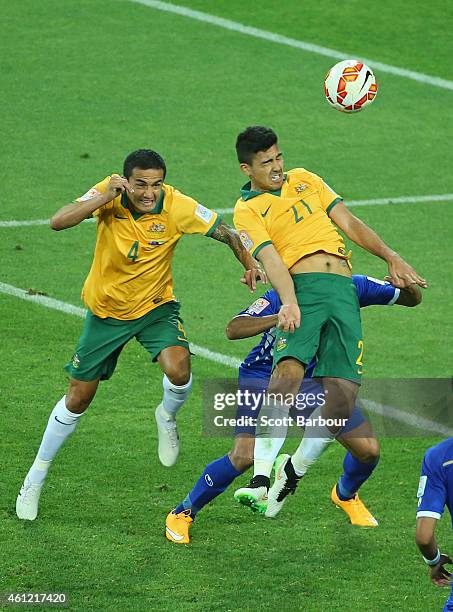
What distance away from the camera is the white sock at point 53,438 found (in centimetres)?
835

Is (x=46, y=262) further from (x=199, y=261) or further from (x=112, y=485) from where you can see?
(x=112, y=485)

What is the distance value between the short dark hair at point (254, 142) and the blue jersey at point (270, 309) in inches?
34.5

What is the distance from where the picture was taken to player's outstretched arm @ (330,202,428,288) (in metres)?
7.88

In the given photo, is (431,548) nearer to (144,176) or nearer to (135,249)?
(135,249)

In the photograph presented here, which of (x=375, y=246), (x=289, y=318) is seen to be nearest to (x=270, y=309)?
(x=289, y=318)

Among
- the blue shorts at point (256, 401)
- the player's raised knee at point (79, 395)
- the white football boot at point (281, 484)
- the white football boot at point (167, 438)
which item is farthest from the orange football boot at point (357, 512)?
the player's raised knee at point (79, 395)

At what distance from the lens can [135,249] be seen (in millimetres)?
8305

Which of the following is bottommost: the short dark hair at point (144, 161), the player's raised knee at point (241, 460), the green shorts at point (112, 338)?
the player's raised knee at point (241, 460)

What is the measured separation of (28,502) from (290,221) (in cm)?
240

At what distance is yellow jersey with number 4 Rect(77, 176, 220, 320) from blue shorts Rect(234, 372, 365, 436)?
824mm

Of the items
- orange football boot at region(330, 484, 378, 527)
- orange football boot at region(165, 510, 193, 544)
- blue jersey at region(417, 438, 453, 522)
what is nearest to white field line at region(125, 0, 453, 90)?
orange football boot at region(330, 484, 378, 527)

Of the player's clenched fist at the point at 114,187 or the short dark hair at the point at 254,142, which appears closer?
the player's clenched fist at the point at 114,187

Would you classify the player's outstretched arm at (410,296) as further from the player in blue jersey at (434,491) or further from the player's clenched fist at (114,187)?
the player in blue jersey at (434,491)

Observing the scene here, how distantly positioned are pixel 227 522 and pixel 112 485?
2.89 ft
